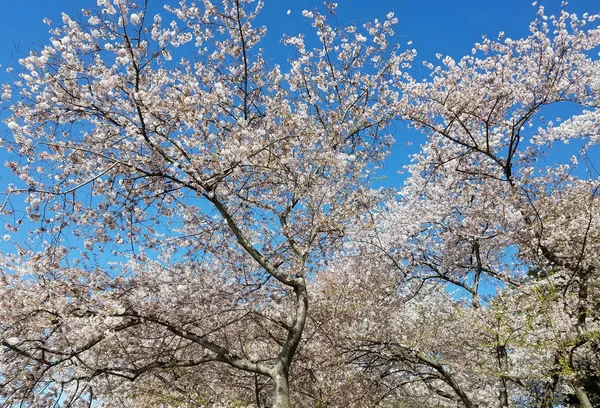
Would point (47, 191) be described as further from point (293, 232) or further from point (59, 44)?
point (293, 232)

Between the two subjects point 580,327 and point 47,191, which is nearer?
point 47,191

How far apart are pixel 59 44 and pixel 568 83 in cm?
1005

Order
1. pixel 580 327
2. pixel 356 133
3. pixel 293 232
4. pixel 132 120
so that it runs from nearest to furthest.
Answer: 1. pixel 132 120
2. pixel 580 327
3. pixel 293 232
4. pixel 356 133

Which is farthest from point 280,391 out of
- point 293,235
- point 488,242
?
point 488,242

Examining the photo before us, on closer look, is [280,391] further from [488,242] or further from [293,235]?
[488,242]

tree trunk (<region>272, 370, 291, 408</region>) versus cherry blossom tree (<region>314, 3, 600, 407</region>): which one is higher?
cherry blossom tree (<region>314, 3, 600, 407</region>)

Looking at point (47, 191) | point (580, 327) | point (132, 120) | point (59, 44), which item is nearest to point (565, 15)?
point (580, 327)

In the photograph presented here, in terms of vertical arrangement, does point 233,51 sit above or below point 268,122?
above

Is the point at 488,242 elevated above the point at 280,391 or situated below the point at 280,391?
above

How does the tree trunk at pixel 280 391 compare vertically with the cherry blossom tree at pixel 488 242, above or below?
below

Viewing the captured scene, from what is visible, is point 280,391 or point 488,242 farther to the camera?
point 488,242

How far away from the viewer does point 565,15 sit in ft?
32.1

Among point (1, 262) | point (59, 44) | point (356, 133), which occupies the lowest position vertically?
point (1, 262)

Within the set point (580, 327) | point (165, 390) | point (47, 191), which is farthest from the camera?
point (165, 390)
